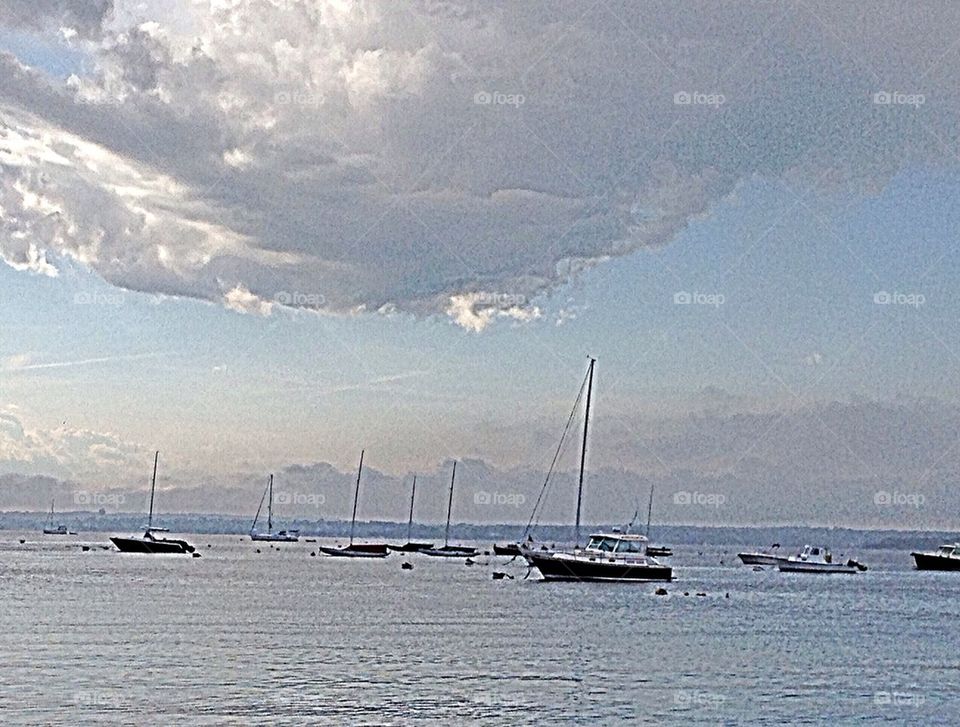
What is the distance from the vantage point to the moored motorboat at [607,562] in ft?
398

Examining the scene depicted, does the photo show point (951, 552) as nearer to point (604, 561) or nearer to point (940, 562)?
point (940, 562)

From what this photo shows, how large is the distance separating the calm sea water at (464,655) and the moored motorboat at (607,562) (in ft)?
7.92

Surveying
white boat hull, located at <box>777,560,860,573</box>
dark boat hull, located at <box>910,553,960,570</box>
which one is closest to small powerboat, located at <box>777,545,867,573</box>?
white boat hull, located at <box>777,560,860,573</box>

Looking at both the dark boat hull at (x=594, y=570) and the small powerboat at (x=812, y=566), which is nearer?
the dark boat hull at (x=594, y=570)

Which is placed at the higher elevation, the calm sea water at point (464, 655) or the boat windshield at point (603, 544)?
the boat windshield at point (603, 544)

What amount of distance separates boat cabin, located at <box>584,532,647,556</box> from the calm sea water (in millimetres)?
3934

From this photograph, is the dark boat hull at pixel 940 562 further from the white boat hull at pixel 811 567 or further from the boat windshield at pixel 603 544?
the boat windshield at pixel 603 544

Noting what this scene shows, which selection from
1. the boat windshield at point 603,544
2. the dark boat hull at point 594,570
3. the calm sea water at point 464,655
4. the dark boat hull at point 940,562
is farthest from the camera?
the dark boat hull at point 940,562

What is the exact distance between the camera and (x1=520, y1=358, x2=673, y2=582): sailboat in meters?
121

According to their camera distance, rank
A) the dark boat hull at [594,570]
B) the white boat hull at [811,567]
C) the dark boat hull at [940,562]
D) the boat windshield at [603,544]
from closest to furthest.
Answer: the dark boat hull at [594,570] → the boat windshield at [603,544] → the white boat hull at [811,567] → the dark boat hull at [940,562]

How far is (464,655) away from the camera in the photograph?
67750 mm

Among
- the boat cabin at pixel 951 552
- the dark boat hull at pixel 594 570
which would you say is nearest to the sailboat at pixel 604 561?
the dark boat hull at pixel 594 570

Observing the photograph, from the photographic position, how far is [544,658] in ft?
220

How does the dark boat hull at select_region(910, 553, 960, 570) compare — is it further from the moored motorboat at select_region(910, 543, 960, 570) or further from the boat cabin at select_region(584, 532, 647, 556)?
the boat cabin at select_region(584, 532, 647, 556)
